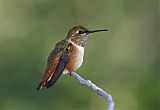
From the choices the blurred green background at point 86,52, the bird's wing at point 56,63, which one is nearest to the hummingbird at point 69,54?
the bird's wing at point 56,63

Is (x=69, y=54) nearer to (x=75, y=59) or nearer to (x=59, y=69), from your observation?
(x=75, y=59)

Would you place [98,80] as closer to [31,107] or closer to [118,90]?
[118,90]

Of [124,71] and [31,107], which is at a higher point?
[124,71]

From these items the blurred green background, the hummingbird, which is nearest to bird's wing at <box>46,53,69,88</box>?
the hummingbird

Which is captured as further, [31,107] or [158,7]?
[158,7]

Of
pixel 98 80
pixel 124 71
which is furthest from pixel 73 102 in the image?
pixel 124 71

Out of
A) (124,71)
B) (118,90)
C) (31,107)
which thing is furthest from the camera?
(124,71)

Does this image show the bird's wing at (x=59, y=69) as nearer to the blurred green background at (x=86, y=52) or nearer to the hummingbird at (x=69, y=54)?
the hummingbird at (x=69, y=54)

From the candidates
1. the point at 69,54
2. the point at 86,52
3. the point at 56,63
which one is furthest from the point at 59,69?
the point at 86,52
